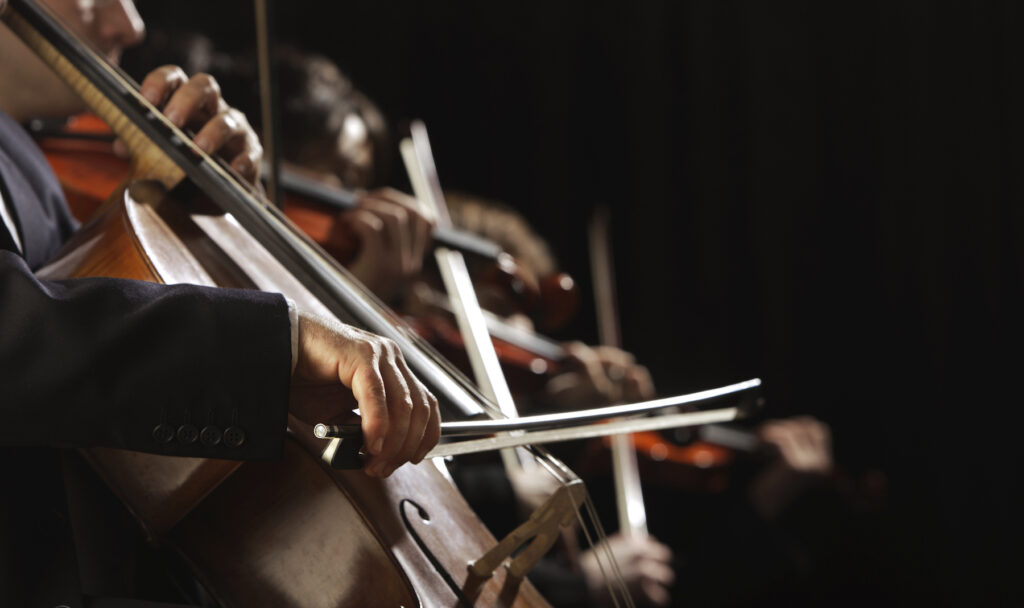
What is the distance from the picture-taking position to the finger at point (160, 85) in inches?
32.3

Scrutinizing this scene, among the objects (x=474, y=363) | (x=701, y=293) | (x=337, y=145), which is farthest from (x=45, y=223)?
(x=701, y=293)

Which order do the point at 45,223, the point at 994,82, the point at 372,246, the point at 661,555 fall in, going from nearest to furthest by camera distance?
the point at 45,223 < the point at 372,246 < the point at 661,555 < the point at 994,82

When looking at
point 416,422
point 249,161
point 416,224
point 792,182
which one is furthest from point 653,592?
point 792,182

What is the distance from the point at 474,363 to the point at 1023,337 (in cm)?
177

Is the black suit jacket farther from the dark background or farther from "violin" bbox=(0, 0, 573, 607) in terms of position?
the dark background

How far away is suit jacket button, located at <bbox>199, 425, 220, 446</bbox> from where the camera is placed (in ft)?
1.85

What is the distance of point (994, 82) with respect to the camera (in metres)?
2.62

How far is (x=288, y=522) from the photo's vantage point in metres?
0.61

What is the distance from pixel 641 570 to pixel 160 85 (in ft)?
3.91

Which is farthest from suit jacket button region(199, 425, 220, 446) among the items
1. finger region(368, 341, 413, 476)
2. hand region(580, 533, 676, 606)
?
hand region(580, 533, 676, 606)

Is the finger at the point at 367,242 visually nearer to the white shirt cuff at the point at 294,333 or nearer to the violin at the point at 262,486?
the violin at the point at 262,486

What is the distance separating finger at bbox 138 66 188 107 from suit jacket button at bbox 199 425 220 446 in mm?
386

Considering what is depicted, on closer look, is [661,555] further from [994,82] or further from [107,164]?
[994,82]

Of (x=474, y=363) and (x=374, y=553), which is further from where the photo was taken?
(x=474, y=363)
